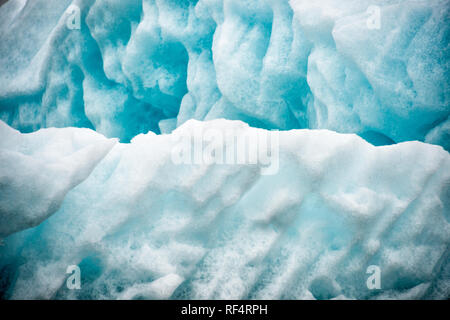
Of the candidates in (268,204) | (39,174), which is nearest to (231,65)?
(268,204)

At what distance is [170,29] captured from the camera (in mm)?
1992

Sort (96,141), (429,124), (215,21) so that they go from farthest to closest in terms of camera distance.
→ (215,21) → (429,124) → (96,141)

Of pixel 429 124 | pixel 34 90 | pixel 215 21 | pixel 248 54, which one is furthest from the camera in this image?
pixel 34 90

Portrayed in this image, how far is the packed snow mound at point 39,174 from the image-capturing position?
3.29 ft

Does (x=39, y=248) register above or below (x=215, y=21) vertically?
below

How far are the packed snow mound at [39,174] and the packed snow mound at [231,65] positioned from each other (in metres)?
0.93

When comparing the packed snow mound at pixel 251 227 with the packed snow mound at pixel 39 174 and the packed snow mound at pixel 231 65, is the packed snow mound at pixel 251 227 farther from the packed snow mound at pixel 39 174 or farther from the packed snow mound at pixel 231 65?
the packed snow mound at pixel 231 65

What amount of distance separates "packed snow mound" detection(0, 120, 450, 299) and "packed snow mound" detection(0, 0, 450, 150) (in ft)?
1.41

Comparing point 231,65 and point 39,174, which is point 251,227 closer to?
point 39,174

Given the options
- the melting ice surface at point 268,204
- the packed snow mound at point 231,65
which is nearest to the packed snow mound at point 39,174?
the melting ice surface at point 268,204

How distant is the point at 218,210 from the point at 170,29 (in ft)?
4.63
